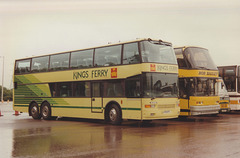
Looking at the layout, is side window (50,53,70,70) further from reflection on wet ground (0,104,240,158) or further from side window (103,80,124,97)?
reflection on wet ground (0,104,240,158)

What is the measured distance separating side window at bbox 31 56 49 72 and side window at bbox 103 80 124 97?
5.33 m

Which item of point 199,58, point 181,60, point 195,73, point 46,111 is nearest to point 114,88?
point 181,60

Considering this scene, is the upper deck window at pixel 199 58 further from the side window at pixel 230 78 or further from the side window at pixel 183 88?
the side window at pixel 230 78

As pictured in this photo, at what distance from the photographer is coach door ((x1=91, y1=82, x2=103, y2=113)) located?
18017mm

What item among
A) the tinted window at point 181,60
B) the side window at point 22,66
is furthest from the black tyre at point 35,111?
the tinted window at point 181,60

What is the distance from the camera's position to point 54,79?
20859 millimetres

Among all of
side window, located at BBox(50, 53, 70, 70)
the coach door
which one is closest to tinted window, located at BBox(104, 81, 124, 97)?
the coach door

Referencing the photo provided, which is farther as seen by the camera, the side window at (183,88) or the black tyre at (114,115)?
the side window at (183,88)

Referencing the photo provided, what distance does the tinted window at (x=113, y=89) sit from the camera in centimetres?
1694

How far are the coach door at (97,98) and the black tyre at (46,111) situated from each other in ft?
13.7

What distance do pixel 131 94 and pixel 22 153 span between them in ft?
26.0

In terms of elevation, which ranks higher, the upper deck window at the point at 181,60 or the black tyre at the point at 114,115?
the upper deck window at the point at 181,60

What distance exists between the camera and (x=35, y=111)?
2250cm

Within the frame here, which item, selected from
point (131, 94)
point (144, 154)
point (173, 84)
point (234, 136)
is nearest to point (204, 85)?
point (173, 84)
